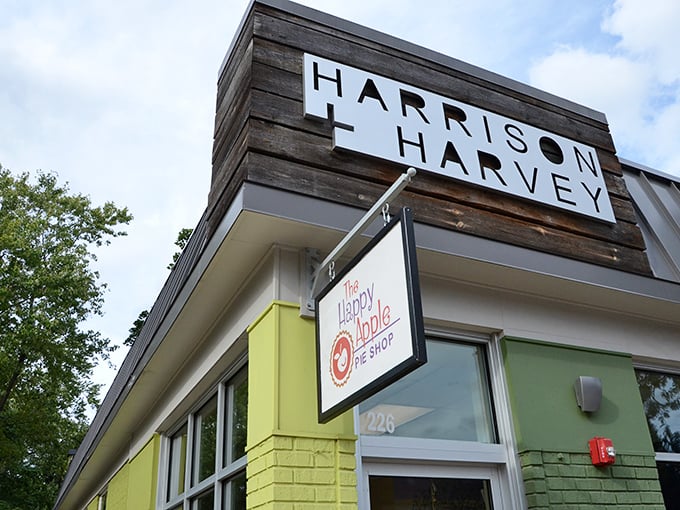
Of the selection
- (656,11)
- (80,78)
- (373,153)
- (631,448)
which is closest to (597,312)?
(631,448)

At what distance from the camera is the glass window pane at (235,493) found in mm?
3910

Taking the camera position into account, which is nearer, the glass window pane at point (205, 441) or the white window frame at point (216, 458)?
the white window frame at point (216, 458)

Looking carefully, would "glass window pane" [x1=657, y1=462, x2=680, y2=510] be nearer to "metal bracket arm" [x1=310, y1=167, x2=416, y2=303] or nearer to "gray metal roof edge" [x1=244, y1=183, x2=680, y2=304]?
"gray metal roof edge" [x1=244, y1=183, x2=680, y2=304]

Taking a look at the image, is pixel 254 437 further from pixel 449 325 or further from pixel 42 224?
pixel 42 224

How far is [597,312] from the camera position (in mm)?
4508

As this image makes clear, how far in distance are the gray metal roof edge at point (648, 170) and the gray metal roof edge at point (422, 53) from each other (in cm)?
42

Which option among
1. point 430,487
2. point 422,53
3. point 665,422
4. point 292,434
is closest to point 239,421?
point 292,434

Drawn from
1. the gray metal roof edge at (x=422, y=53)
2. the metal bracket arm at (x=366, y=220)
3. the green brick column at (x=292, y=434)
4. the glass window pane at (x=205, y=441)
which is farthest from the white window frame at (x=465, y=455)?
the gray metal roof edge at (x=422, y=53)

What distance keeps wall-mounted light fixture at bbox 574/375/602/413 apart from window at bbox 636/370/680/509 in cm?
71

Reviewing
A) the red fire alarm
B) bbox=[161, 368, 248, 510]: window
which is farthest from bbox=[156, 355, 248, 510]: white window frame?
the red fire alarm

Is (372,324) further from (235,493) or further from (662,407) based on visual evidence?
(662,407)

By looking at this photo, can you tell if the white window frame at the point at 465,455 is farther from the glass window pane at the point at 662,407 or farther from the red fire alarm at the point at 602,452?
the glass window pane at the point at 662,407

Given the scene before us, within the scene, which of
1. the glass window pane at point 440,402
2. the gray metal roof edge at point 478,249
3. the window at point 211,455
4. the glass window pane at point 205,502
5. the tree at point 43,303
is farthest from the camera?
the tree at point 43,303

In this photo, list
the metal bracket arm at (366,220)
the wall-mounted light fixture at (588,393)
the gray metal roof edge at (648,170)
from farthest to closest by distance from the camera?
the gray metal roof edge at (648,170)
the wall-mounted light fixture at (588,393)
the metal bracket arm at (366,220)
